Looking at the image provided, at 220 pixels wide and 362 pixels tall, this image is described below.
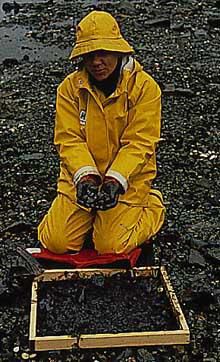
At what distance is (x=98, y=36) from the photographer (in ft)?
12.3

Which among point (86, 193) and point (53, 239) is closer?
point (86, 193)

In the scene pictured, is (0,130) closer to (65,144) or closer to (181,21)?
(65,144)

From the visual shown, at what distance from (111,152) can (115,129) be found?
14cm

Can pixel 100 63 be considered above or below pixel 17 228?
above

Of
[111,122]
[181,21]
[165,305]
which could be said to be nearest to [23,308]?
[165,305]

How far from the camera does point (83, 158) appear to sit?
4016 mm

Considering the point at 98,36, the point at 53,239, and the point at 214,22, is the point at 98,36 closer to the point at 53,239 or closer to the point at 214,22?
the point at 53,239

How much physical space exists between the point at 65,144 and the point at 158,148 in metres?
2.13

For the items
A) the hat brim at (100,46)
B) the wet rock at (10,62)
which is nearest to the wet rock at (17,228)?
the hat brim at (100,46)

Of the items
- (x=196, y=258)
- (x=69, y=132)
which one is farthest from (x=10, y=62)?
(x=196, y=258)

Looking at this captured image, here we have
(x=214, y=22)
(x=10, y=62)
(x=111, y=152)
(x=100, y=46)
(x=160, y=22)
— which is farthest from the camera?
(x=160, y=22)

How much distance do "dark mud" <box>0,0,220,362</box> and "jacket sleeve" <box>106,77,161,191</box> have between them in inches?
31.2

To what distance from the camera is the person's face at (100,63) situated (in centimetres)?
385

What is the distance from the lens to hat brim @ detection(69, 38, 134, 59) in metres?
3.75
